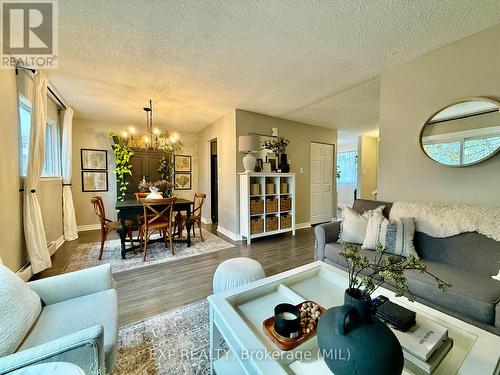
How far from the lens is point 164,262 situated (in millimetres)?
2844

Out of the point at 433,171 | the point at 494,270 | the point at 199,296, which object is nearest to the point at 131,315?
the point at 199,296

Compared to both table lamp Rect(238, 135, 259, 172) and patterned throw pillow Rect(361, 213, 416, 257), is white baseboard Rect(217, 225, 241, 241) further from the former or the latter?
patterned throw pillow Rect(361, 213, 416, 257)

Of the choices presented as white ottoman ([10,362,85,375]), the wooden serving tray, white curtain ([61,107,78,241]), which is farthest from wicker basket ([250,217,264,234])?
white curtain ([61,107,78,241])

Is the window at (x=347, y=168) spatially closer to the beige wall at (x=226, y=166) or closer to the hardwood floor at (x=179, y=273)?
the hardwood floor at (x=179, y=273)

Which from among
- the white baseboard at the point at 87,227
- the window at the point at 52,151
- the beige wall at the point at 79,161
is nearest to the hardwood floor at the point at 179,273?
the white baseboard at the point at 87,227

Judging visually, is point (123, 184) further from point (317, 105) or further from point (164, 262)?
point (317, 105)

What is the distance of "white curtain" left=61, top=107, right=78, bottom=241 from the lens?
145 inches

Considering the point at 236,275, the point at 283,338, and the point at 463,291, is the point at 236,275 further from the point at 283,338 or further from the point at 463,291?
the point at 463,291

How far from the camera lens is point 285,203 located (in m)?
4.10

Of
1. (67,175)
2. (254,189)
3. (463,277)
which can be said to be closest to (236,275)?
(463,277)

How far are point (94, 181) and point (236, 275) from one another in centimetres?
463

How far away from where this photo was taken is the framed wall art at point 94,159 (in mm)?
4496

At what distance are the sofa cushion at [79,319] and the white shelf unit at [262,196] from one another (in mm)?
2544

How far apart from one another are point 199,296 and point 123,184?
357 cm
